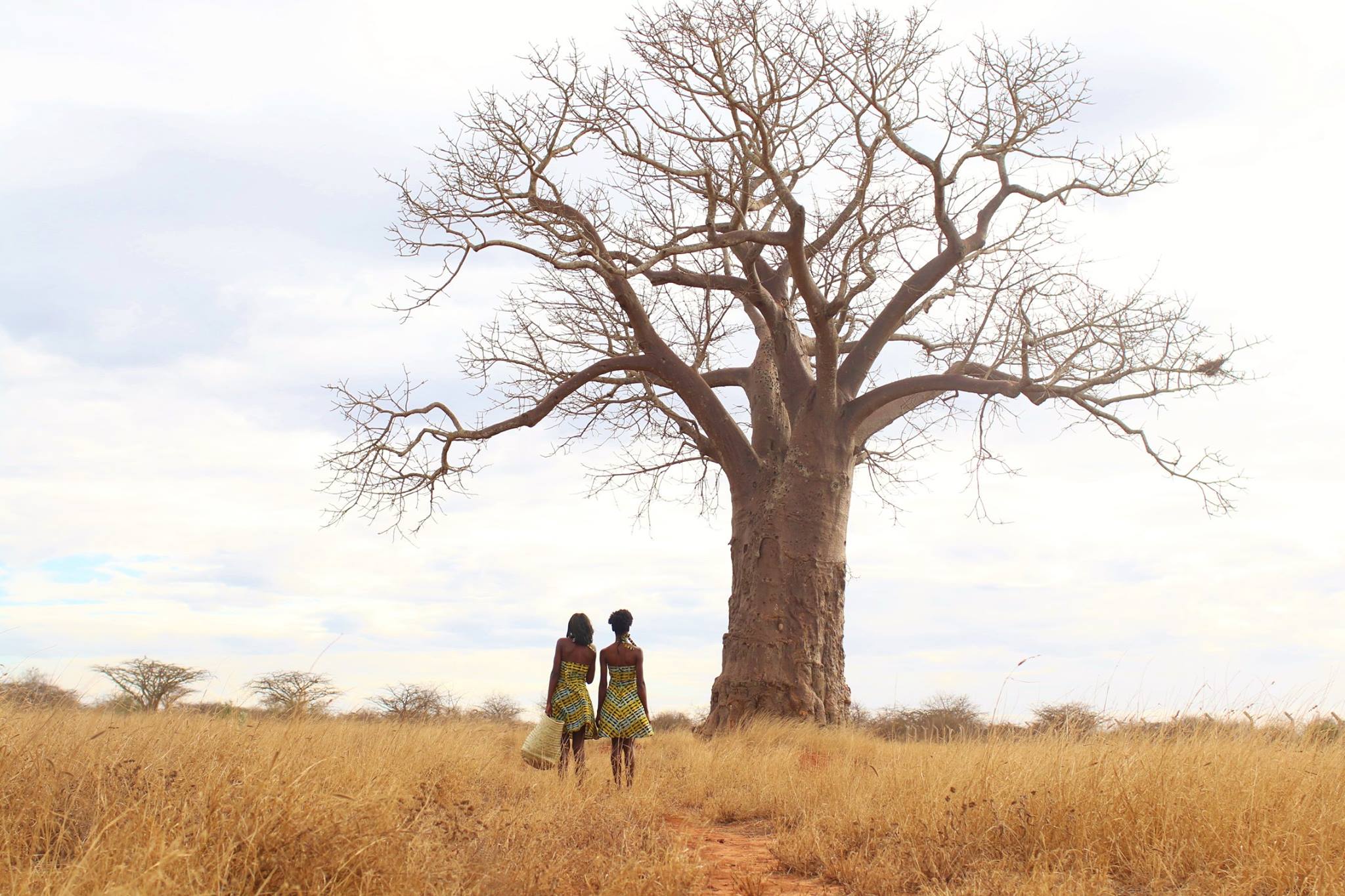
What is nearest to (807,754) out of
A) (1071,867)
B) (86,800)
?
(1071,867)

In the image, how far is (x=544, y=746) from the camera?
5.65 meters

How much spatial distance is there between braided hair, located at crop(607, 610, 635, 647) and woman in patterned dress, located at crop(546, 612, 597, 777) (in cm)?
13

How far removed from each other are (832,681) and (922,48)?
550 cm

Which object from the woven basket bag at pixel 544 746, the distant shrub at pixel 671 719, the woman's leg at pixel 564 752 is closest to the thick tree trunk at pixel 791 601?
the woman's leg at pixel 564 752

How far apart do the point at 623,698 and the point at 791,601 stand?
125 inches

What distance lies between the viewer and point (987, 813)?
13.5 feet

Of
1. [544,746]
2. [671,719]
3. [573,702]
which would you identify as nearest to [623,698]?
[573,702]

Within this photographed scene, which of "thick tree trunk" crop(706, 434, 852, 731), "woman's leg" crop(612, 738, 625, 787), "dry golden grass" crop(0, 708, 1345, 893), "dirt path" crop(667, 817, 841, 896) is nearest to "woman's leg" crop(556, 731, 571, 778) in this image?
"dry golden grass" crop(0, 708, 1345, 893)

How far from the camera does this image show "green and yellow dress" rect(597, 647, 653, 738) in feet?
19.0

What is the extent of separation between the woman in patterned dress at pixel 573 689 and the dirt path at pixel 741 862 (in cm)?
76

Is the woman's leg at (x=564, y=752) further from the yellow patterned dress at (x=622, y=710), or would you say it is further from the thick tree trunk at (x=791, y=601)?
the thick tree trunk at (x=791, y=601)

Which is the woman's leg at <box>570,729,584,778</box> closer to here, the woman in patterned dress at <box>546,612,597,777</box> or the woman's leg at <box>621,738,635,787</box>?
the woman in patterned dress at <box>546,612,597,777</box>

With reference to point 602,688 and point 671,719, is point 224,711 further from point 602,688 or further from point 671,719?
point 671,719

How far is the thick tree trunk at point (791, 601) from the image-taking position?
8727 millimetres
